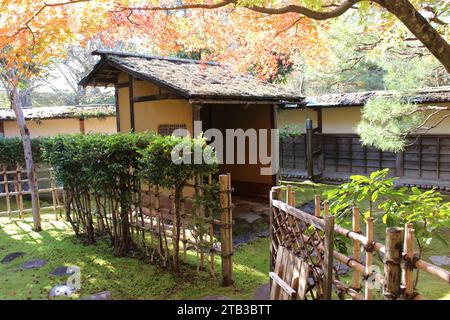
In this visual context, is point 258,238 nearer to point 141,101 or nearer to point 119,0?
point 141,101

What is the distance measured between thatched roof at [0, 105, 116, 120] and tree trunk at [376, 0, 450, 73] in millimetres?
11689

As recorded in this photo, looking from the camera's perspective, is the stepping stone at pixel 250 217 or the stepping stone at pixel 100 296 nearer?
the stepping stone at pixel 100 296

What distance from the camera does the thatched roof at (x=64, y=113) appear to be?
44.2 ft

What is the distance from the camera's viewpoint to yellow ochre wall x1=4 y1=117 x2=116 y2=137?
1384cm

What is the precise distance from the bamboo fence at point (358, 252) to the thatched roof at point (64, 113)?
1134cm

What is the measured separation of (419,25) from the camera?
4844 mm

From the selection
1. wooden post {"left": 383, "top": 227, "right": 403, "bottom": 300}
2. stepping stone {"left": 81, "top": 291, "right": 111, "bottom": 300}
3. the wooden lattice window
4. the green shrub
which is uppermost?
the wooden lattice window

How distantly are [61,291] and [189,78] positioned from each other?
5300mm

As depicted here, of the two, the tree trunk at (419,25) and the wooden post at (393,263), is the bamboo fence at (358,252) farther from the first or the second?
the tree trunk at (419,25)

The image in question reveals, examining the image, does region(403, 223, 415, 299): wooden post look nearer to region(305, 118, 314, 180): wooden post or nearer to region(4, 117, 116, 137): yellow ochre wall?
region(305, 118, 314, 180): wooden post

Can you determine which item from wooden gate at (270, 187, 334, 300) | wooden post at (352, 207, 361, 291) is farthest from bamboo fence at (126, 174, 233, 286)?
wooden post at (352, 207, 361, 291)

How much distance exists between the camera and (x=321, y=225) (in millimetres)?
3361

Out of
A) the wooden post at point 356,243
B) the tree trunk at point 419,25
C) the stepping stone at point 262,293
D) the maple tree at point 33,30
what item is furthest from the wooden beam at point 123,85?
the wooden post at point 356,243

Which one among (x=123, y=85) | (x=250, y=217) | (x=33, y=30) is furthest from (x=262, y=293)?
(x=123, y=85)
